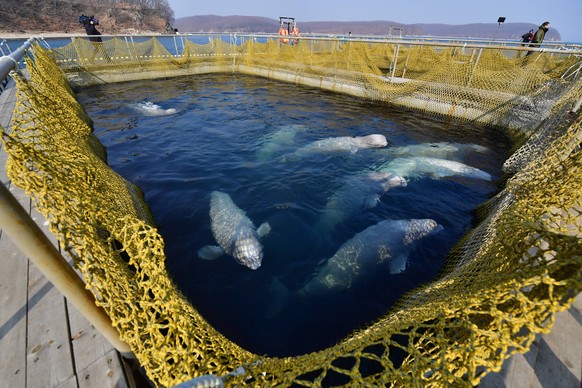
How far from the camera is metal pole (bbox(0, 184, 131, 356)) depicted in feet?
5.98

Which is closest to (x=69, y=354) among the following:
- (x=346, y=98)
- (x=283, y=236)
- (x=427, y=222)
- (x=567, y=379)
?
(x=283, y=236)

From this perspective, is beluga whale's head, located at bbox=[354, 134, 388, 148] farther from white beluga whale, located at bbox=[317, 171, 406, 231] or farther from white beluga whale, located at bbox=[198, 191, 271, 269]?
white beluga whale, located at bbox=[198, 191, 271, 269]

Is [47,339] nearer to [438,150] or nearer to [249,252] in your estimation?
[249,252]

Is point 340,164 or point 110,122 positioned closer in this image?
point 340,164

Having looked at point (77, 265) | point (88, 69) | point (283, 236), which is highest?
point (77, 265)

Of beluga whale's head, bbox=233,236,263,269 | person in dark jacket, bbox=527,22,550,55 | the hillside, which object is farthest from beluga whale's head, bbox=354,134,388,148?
the hillside

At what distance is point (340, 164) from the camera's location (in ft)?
33.4

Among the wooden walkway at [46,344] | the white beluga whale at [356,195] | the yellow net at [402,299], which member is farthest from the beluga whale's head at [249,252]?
the wooden walkway at [46,344]

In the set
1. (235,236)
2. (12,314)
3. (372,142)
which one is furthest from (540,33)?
(12,314)

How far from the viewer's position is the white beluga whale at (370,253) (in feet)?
18.0

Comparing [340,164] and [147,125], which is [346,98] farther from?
[147,125]

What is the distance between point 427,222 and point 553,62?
1386 cm

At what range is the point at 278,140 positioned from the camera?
1189 centimetres

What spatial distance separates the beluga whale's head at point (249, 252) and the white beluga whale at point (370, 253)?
3.89 feet
